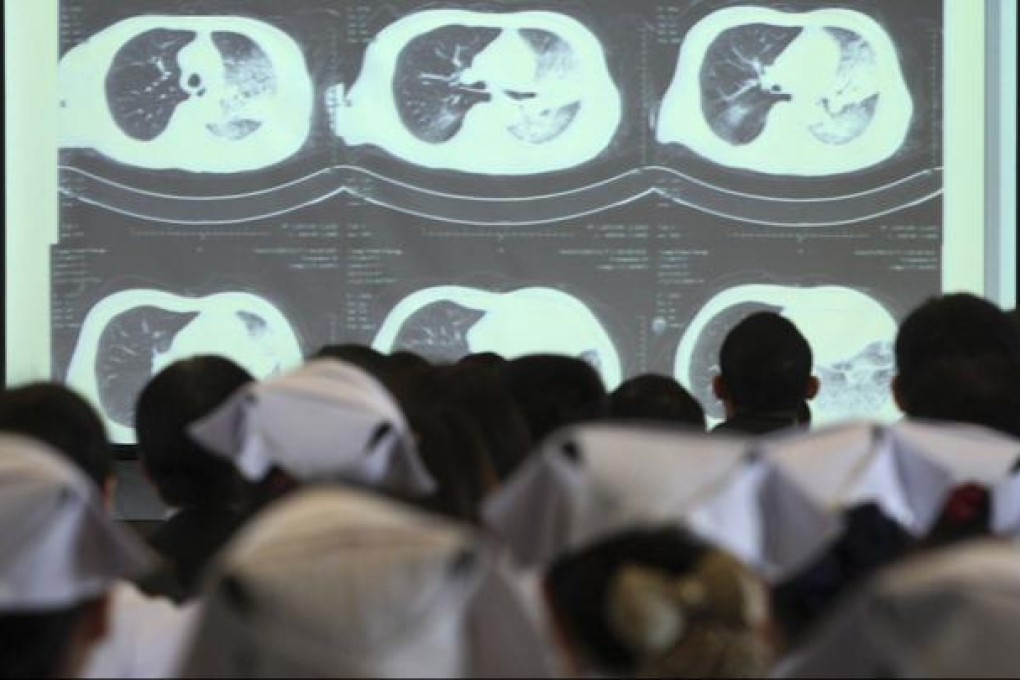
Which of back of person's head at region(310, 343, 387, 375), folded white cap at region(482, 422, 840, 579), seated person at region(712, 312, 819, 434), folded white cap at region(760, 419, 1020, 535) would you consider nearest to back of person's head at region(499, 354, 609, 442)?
back of person's head at region(310, 343, 387, 375)

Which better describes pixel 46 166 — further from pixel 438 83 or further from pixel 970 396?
pixel 970 396

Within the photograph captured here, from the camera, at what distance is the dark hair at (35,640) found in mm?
1410

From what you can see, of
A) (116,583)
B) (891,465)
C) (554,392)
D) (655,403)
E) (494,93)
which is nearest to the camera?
(891,465)

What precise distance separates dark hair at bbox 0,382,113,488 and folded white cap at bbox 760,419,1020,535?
0.84m

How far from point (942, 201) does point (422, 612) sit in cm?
373

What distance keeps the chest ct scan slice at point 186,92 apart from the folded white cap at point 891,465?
3.10m

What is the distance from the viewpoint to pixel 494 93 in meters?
4.57

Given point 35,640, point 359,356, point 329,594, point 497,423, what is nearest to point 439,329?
point 359,356

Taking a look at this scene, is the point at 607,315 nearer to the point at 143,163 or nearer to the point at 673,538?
the point at 143,163

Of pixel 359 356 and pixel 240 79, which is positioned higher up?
pixel 240 79

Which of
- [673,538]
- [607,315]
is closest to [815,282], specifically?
[607,315]

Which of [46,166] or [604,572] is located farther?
[46,166]

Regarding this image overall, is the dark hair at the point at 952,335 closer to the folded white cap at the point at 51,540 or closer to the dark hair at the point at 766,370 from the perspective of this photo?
the dark hair at the point at 766,370

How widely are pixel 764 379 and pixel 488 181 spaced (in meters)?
1.57
